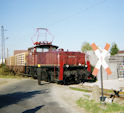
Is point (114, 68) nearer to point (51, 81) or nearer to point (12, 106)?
point (51, 81)

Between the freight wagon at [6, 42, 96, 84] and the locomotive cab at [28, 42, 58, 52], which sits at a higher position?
the locomotive cab at [28, 42, 58, 52]

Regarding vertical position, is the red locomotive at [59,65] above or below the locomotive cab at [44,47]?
below

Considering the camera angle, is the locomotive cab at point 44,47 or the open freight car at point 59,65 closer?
the open freight car at point 59,65

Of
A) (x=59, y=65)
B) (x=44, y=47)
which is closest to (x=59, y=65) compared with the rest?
(x=59, y=65)

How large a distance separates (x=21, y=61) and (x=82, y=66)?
27.9 feet

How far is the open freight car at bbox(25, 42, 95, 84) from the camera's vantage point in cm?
1152

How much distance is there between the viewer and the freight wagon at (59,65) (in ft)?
37.9

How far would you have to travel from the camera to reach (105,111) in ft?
16.9

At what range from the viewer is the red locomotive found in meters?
11.5

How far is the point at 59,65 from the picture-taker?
11461 mm

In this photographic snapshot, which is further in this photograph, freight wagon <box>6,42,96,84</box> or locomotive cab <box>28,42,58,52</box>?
locomotive cab <box>28,42,58,52</box>

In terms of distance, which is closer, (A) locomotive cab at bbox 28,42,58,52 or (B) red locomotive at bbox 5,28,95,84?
(B) red locomotive at bbox 5,28,95,84

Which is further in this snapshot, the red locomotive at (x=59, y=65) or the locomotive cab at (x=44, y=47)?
the locomotive cab at (x=44, y=47)

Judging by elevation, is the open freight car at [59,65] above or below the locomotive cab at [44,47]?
below
